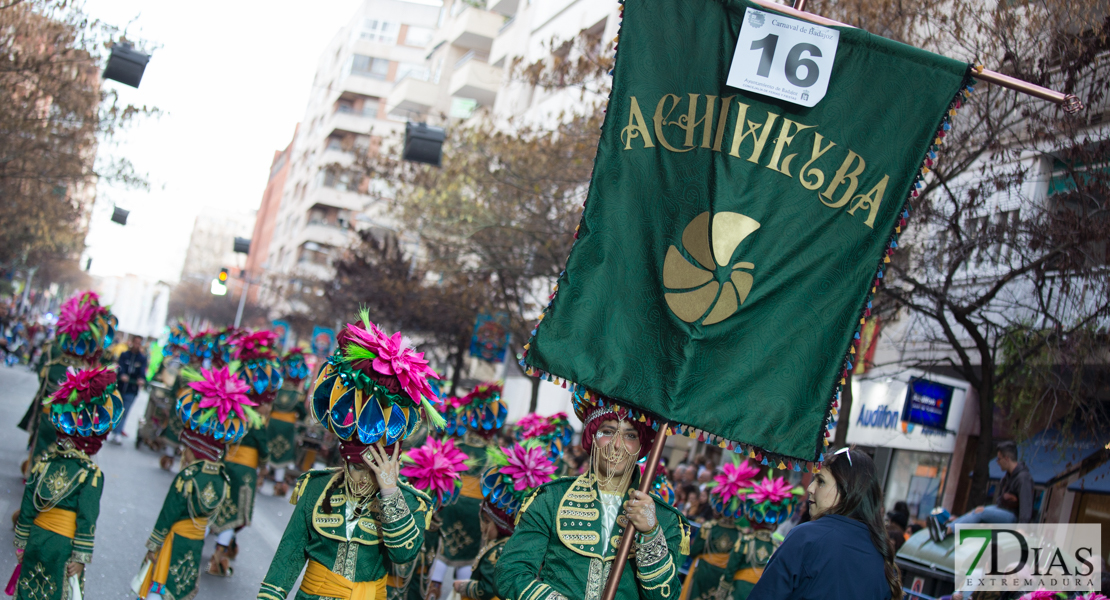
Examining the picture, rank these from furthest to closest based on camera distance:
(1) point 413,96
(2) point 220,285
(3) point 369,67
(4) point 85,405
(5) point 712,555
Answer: (3) point 369,67
(1) point 413,96
(2) point 220,285
(5) point 712,555
(4) point 85,405

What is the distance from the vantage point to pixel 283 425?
16.4 meters

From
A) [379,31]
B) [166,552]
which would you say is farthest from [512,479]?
[379,31]

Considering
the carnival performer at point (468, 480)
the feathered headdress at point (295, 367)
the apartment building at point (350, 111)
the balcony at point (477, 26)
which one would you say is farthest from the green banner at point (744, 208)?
the apartment building at point (350, 111)

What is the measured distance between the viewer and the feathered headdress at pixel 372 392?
4.88 m

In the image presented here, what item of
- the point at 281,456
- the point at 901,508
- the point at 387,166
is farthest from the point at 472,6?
the point at 901,508

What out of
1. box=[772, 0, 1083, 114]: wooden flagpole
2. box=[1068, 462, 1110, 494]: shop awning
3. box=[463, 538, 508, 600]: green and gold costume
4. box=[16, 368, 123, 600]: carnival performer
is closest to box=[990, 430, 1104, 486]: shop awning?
box=[1068, 462, 1110, 494]: shop awning

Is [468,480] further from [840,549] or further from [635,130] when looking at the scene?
[840,549]

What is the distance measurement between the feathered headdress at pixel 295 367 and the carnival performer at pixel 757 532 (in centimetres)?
853

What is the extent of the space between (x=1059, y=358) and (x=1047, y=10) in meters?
3.53

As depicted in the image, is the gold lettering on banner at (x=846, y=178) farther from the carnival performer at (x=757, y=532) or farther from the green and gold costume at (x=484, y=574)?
the carnival performer at (x=757, y=532)

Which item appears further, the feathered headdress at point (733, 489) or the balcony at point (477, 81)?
the balcony at point (477, 81)

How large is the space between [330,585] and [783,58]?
3.14 meters

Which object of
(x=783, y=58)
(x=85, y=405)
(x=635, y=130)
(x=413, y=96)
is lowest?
(x=85, y=405)

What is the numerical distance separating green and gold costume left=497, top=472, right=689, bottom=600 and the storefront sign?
35.9 feet
